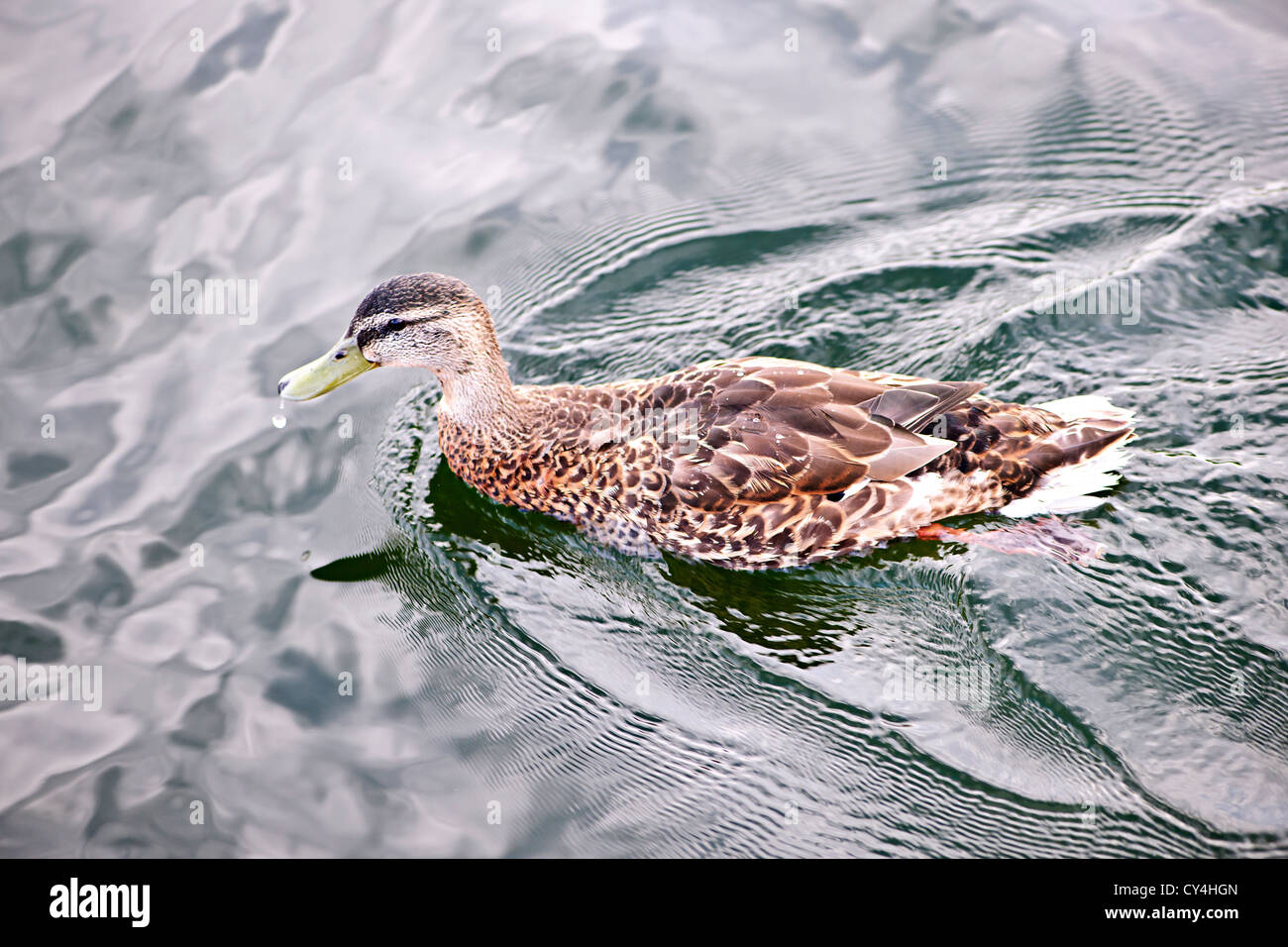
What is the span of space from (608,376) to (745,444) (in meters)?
1.82

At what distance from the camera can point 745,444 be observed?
6234 millimetres

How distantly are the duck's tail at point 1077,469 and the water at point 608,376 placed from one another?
0.17 meters

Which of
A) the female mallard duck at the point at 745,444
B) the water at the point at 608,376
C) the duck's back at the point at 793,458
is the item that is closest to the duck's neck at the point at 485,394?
the female mallard duck at the point at 745,444

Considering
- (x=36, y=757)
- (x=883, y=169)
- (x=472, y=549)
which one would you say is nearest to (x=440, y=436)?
(x=472, y=549)

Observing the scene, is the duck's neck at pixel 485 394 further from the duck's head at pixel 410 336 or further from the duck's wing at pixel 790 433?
the duck's wing at pixel 790 433

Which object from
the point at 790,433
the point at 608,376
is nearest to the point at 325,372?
the point at 608,376

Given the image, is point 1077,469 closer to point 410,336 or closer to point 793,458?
point 793,458

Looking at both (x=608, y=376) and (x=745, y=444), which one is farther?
(x=608, y=376)

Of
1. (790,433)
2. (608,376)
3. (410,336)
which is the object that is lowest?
(608,376)

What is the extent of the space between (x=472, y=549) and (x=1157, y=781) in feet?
13.1

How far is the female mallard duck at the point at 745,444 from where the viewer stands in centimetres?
625

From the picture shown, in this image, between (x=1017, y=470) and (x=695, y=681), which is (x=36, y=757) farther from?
(x=1017, y=470)

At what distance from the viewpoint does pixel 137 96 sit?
30.1 ft
